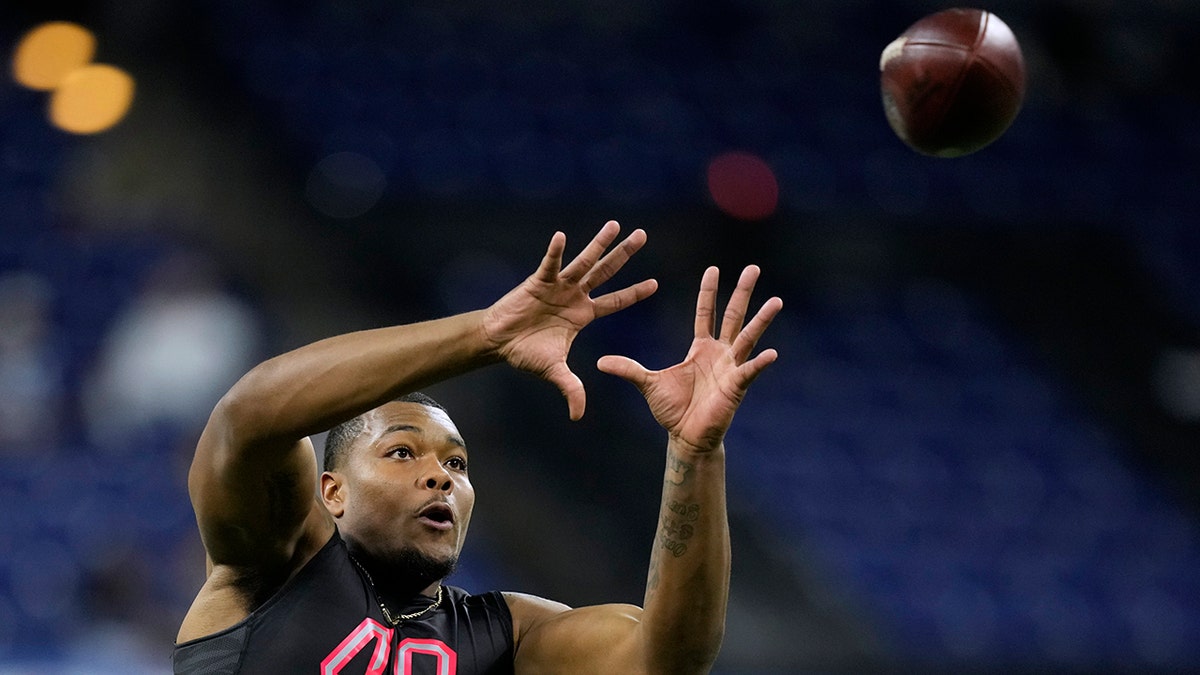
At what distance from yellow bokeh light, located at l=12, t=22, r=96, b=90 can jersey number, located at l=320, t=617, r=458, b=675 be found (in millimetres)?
7885

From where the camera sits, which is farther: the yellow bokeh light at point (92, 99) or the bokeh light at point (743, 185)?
the bokeh light at point (743, 185)

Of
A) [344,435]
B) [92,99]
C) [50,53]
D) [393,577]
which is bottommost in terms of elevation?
[393,577]

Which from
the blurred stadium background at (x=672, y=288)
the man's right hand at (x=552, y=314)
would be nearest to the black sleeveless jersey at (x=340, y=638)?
the man's right hand at (x=552, y=314)

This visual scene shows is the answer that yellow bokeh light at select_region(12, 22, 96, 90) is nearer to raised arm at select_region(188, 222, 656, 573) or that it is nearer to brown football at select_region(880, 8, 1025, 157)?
brown football at select_region(880, 8, 1025, 157)

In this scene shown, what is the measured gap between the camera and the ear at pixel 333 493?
147 inches

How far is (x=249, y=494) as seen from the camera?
3.09 metres

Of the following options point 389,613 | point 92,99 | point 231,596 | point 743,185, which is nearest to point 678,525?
point 389,613

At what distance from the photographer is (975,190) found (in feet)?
35.2

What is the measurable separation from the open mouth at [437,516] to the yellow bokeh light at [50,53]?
25.2ft

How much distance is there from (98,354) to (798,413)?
5.08 meters

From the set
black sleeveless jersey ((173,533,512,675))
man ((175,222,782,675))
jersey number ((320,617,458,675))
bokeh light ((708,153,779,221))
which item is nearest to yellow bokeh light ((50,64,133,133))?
bokeh light ((708,153,779,221))

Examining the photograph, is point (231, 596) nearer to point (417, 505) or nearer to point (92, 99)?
point (417, 505)

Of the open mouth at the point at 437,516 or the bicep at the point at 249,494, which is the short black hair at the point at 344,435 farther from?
the bicep at the point at 249,494

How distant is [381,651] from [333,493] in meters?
0.55
